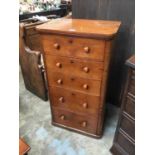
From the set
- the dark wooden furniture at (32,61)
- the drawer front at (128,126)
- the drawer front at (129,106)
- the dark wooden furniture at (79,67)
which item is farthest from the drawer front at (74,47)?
the dark wooden furniture at (32,61)

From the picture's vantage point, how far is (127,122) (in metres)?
1.19

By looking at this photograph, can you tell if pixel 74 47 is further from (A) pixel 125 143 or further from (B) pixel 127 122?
(A) pixel 125 143

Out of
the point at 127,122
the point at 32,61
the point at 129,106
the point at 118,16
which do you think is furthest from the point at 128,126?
the point at 32,61

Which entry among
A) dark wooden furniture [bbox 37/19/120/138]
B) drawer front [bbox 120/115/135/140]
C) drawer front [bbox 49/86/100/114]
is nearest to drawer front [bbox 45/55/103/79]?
dark wooden furniture [bbox 37/19/120/138]

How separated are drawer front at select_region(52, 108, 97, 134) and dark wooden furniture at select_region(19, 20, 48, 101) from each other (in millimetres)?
481

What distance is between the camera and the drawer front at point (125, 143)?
1230 mm

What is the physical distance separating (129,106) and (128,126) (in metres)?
0.18

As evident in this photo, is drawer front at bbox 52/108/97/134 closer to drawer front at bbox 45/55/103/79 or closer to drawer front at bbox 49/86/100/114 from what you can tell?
drawer front at bbox 49/86/100/114

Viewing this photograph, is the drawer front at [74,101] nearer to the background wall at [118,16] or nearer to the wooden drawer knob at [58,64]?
the wooden drawer knob at [58,64]

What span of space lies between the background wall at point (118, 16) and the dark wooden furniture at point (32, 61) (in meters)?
0.62

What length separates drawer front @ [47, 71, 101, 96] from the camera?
132cm
